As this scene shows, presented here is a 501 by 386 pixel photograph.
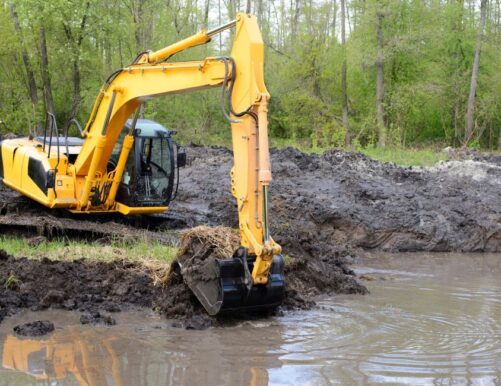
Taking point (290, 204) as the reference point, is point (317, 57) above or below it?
above

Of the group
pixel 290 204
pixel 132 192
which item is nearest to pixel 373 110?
pixel 290 204

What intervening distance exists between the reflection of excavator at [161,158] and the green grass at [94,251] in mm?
1346

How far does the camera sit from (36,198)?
39.5ft

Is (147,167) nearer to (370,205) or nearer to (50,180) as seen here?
(50,180)

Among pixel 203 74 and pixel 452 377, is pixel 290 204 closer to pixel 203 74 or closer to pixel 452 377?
pixel 203 74

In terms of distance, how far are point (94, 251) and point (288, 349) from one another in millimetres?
4031

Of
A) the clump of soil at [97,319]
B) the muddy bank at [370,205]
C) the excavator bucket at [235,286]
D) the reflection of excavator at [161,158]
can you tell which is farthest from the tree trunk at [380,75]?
the clump of soil at [97,319]

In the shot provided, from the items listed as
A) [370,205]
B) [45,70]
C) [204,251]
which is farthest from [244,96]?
[45,70]

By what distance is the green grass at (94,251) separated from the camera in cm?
942

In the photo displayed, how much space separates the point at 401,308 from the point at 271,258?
234cm

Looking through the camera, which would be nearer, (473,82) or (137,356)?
(137,356)

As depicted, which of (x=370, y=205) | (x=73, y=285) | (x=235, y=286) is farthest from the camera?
(x=370, y=205)

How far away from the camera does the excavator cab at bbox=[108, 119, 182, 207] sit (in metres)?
11.6

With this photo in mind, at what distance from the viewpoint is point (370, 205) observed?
14.5 meters
